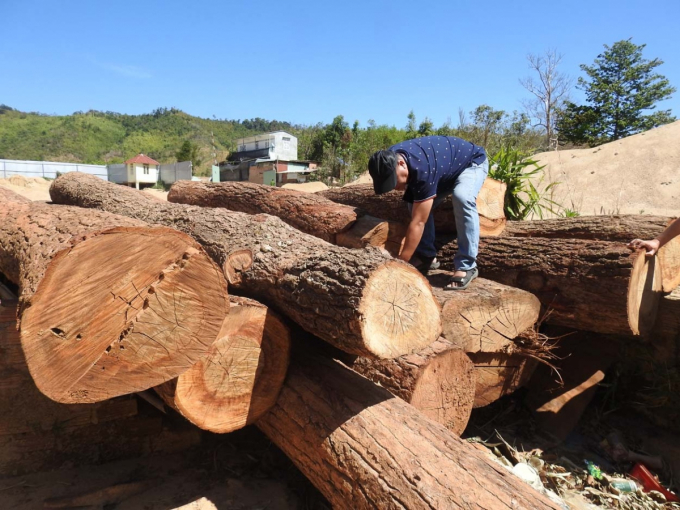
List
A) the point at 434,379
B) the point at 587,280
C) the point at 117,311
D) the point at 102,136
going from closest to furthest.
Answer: the point at 117,311 → the point at 434,379 → the point at 587,280 → the point at 102,136

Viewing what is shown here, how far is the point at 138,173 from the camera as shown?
1297 inches

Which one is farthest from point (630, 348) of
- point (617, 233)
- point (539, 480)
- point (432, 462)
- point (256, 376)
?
point (256, 376)

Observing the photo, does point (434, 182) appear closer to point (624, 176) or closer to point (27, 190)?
point (624, 176)

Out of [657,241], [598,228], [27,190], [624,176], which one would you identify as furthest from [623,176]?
[27,190]

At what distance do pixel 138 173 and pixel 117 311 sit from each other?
34.8 metres

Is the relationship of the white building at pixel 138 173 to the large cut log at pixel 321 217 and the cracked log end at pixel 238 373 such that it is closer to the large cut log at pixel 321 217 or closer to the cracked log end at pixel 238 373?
the large cut log at pixel 321 217

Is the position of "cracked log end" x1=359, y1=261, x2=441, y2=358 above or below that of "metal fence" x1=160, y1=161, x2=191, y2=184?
below

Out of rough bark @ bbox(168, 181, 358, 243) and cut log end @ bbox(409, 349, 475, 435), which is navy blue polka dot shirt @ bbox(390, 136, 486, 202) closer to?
rough bark @ bbox(168, 181, 358, 243)

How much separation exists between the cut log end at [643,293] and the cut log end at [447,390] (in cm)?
117

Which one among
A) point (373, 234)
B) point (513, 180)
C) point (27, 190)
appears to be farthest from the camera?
point (27, 190)

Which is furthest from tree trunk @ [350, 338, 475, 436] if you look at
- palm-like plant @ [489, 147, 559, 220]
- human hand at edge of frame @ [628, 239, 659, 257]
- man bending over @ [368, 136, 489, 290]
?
palm-like plant @ [489, 147, 559, 220]

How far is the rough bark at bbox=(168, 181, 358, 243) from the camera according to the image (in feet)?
12.4

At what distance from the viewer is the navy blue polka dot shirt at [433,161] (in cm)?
327

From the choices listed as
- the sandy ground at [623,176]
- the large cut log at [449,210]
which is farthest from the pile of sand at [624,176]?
the large cut log at [449,210]
